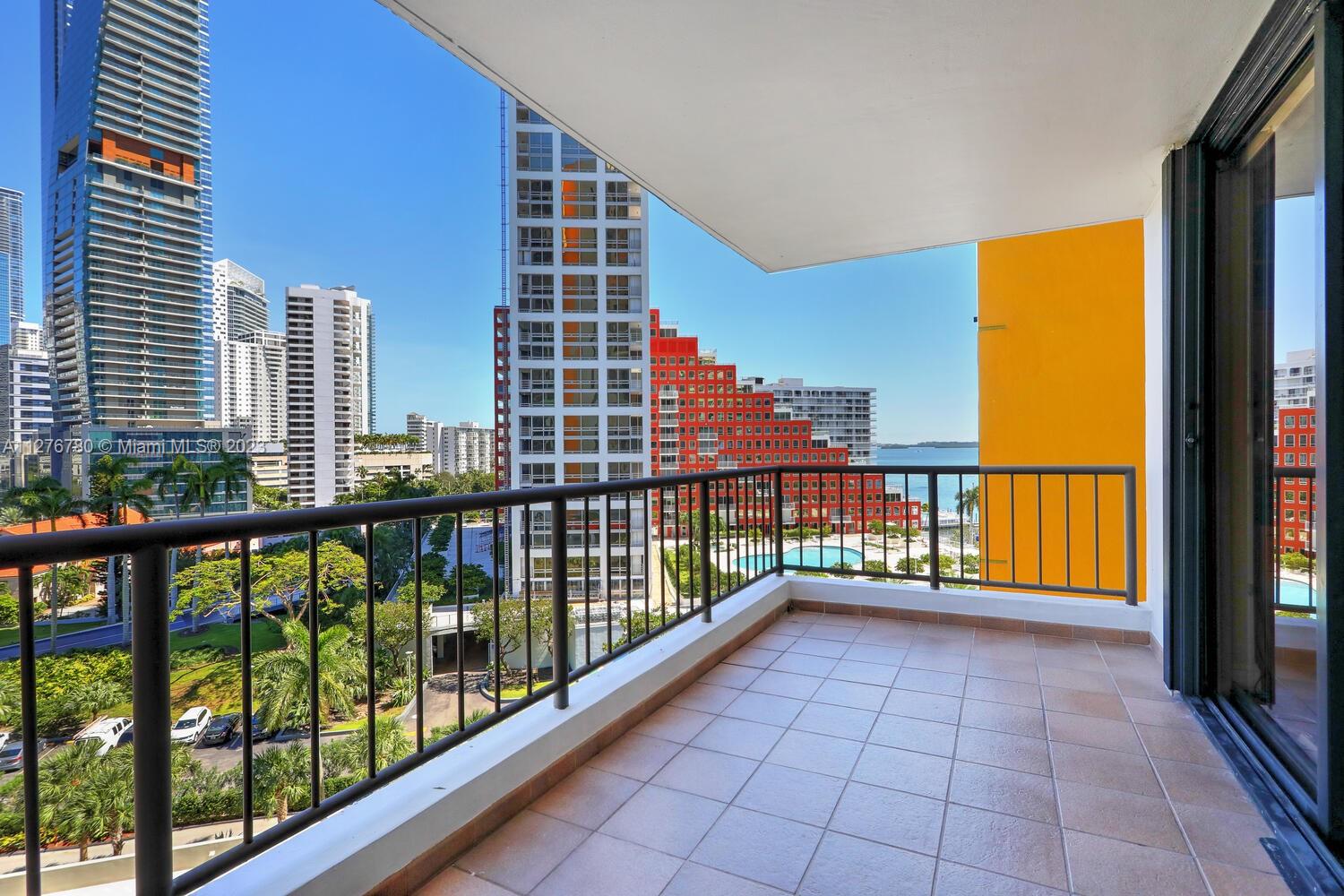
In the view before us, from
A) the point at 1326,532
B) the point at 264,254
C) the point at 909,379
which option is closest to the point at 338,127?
the point at 264,254

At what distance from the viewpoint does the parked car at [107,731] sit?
109 centimetres

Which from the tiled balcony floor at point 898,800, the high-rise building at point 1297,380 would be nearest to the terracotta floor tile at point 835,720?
the tiled balcony floor at point 898,800

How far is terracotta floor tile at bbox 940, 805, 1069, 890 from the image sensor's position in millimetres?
1484

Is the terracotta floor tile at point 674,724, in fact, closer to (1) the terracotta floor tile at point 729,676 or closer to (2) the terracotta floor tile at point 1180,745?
(1) the terracotta floor tile at point 729,676

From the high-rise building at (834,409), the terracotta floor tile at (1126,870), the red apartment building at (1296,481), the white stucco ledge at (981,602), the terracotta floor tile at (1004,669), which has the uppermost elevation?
the high-rise building at (834,409)

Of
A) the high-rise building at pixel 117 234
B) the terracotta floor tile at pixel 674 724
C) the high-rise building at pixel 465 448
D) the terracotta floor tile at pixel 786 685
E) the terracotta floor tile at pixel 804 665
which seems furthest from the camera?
the high-rise building at pixel 465 448

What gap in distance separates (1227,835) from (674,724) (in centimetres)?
164

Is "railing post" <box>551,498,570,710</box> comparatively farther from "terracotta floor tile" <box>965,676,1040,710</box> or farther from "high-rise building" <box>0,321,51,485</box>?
"high-rise building" <box>0,321,51,485</box>

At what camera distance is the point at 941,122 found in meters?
2.26

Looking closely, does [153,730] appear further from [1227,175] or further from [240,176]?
[240,176]

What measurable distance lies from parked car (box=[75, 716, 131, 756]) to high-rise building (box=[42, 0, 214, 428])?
581 inches

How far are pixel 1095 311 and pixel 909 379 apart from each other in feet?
62.0

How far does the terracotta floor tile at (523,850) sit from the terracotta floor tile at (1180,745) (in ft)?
6.47

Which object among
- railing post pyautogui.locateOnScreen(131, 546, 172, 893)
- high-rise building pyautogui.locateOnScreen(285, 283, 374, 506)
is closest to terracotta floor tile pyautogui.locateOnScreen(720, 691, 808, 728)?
railing post pyautogui.locateOnScreen(131, 546, 172, 893)
